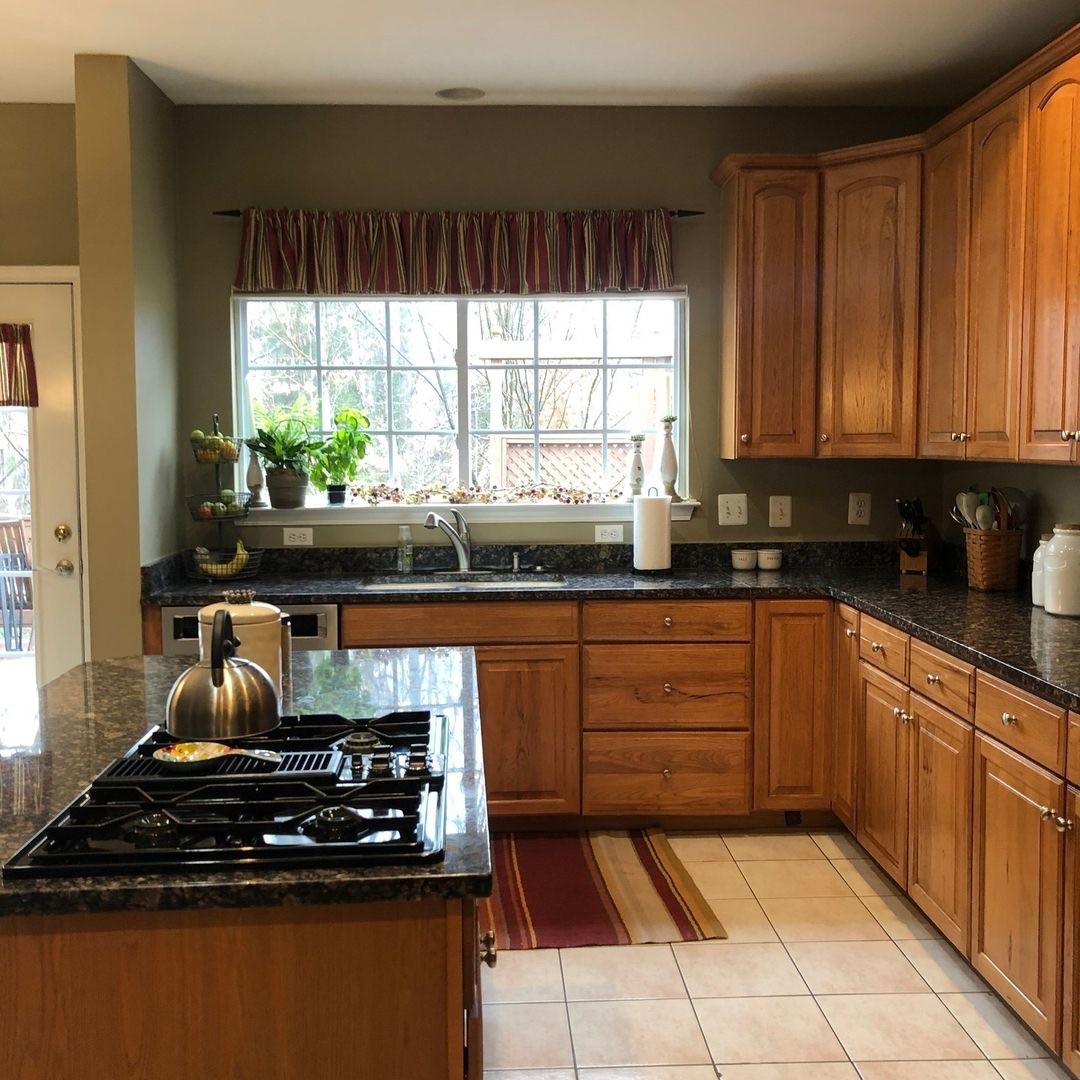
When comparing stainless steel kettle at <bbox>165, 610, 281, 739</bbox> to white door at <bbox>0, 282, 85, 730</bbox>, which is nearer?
stainless steel kettle at <bbox>165, 610, 281, 739</bbox>

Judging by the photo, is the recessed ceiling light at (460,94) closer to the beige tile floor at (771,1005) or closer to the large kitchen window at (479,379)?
the large kitchen window at (479,379)

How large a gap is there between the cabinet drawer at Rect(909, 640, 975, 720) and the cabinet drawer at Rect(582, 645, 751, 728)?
2.70 feet

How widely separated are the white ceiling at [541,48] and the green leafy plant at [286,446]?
120cm

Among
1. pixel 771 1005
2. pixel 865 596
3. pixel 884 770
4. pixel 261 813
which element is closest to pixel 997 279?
pixel 865 596

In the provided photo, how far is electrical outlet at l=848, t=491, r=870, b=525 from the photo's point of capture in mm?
4281

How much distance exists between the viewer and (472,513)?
421 centimetres

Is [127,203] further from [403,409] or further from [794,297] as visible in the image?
[794,297]

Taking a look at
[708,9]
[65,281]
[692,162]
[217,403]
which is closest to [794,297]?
[692,162]

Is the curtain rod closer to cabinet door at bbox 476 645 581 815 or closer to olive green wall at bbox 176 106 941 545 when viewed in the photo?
olive green wall at bbox 176 106 941 545

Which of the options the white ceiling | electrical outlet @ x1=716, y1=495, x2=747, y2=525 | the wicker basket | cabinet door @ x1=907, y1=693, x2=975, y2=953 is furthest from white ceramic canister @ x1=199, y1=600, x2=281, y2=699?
electrical outlet @ x1=716, y1=495, x2=747, y2=525

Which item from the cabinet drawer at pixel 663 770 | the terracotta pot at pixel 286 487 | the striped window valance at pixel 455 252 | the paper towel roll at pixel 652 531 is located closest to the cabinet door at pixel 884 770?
the cabinet drawer at pixel 663 770

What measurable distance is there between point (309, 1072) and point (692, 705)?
2527 millimetres

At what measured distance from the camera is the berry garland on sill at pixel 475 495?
4242 mm

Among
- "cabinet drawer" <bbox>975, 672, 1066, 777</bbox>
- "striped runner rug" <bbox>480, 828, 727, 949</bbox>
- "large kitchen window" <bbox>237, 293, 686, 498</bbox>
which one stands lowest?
"striped runner rug" <bbox>480, 828, 727, 949</bbox>
